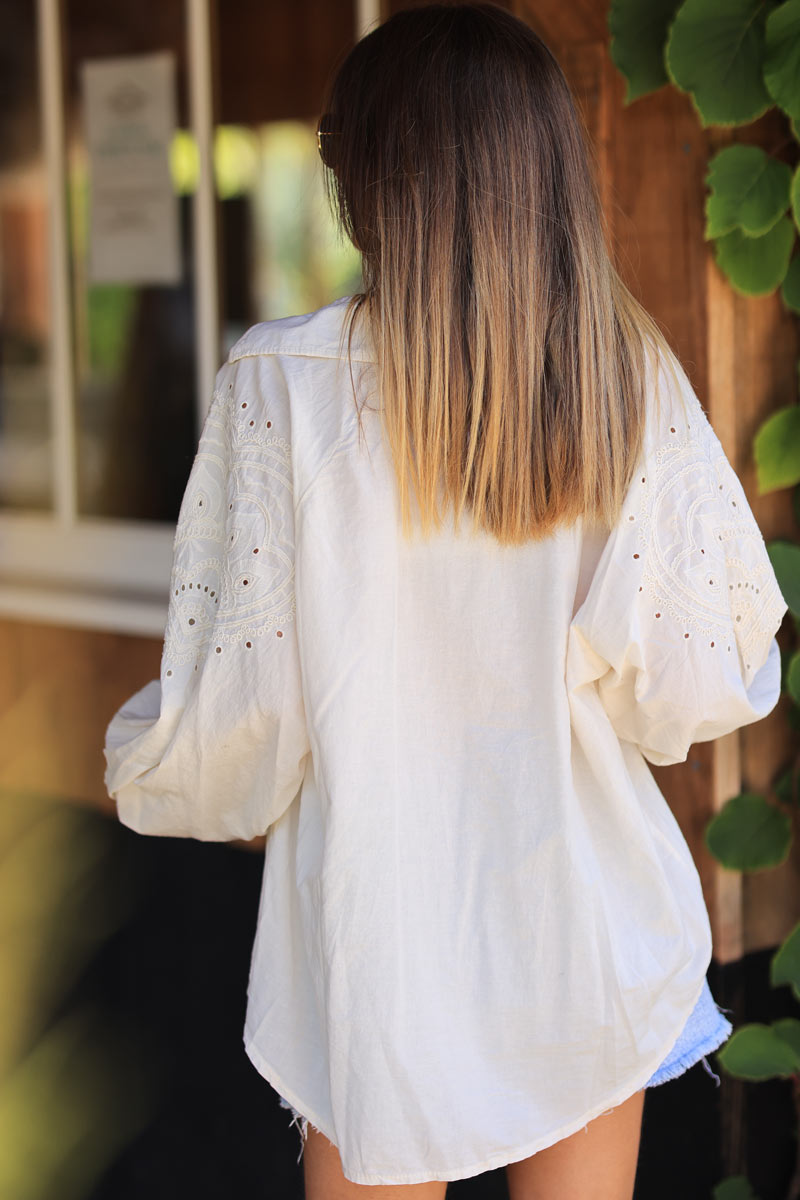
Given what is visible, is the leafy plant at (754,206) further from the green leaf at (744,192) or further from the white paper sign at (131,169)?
the white paper sign at (131,169)

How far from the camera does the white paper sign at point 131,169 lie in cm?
307

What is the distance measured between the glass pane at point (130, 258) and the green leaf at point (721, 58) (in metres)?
1.70

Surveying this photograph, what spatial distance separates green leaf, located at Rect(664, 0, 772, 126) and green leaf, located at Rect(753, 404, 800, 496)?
0.39m

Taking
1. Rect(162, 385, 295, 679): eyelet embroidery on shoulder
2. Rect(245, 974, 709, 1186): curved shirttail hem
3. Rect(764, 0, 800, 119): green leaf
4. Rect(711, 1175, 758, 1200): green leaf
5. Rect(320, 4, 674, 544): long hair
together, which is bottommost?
Rect(711, 1175, 758, 1200): green leaf

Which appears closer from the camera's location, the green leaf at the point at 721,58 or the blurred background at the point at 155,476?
the green leaf at the point at 721,58

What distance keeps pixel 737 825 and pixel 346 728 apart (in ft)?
2.91

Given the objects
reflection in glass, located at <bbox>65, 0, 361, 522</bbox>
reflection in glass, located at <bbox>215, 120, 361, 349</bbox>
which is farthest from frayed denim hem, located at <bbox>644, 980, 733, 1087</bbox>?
reflection in glass, located at <bbox>215, 120, 361, 349</bbox>

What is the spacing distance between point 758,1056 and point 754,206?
1.16 meters

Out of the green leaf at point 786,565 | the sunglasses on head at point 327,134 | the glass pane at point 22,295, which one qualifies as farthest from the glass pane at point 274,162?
the sunglasses on head at point 327,134

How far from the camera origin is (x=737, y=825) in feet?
5.90

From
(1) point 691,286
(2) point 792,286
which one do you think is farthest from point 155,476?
(2) point 792,286

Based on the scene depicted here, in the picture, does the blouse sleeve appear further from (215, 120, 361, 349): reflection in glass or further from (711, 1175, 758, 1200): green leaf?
(215, 120, 361, 349): reflection in glass

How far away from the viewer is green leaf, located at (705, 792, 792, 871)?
70.4 inches

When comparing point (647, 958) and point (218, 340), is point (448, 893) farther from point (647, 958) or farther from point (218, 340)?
point (218, 340)
